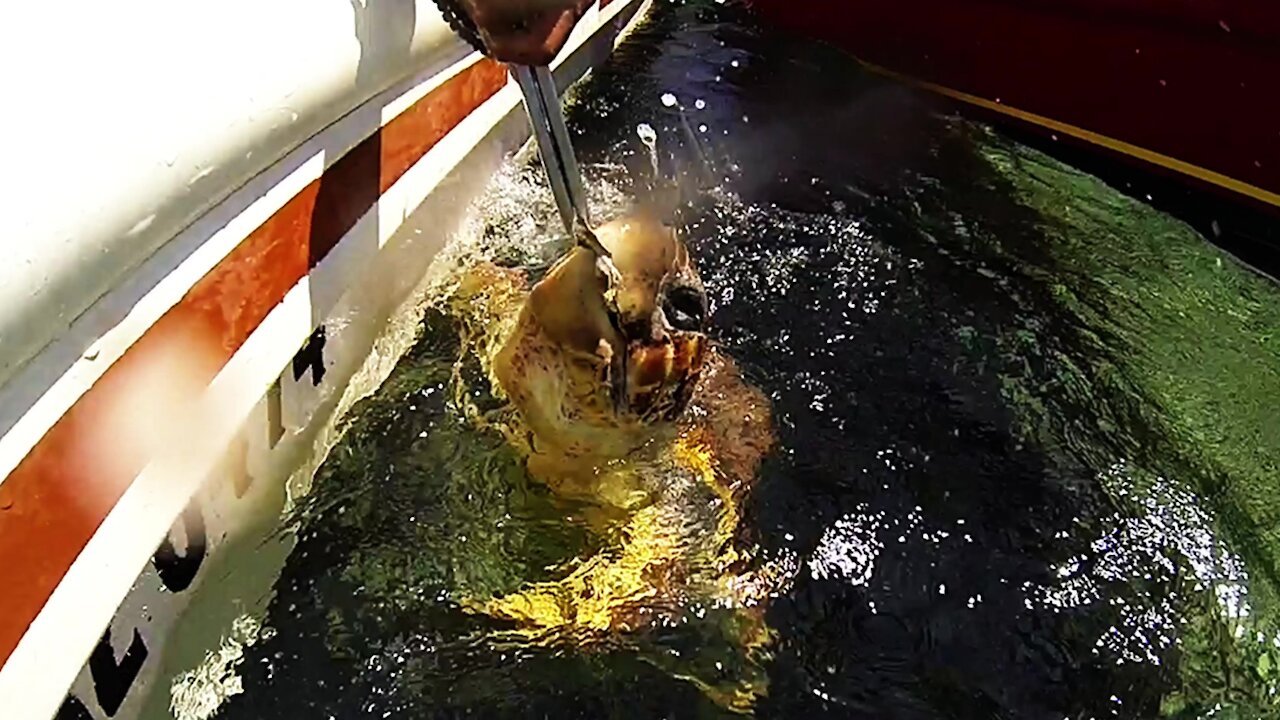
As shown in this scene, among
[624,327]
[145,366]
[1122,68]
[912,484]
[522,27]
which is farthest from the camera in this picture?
[1122,68]

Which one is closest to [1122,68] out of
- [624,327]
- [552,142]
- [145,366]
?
[552,142]

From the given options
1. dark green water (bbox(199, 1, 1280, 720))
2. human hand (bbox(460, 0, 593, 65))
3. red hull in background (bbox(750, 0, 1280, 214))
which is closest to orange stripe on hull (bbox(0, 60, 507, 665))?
human hand (bbox(460, 0, 593, 65))

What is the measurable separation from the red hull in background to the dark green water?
0.66 feet

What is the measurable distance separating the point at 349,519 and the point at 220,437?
538 mm

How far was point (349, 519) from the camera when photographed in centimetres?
208

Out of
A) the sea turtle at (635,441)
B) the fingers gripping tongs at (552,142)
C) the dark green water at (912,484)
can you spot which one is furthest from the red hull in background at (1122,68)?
the fingers gripping tongs at (552,142)

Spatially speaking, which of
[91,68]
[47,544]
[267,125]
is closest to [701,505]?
[267,125]

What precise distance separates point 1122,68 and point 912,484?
177cm

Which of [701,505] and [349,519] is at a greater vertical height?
[349,519]

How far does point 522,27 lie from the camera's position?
1.81 metres

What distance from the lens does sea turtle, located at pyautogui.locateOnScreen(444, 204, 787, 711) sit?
164cm

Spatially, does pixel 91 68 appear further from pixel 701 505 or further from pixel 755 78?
pixel 755 78

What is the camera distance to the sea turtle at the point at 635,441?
5.40 ft

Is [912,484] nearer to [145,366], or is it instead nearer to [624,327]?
[624,327]
